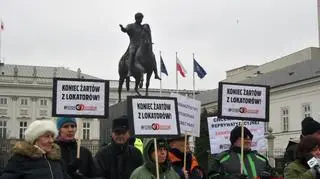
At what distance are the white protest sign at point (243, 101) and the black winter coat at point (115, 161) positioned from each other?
1.19m

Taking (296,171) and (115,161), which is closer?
(296,171)

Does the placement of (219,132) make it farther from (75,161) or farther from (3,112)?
(3,112)

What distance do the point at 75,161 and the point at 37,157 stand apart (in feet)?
3.57

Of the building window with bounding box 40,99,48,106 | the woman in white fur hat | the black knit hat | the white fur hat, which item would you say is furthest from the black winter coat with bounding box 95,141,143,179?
the building window with bounding box 40,99,48,106

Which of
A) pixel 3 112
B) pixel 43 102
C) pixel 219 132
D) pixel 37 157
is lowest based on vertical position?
pixel 37 157

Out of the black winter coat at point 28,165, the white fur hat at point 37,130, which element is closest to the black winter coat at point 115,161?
the white fur hat at point 37,130

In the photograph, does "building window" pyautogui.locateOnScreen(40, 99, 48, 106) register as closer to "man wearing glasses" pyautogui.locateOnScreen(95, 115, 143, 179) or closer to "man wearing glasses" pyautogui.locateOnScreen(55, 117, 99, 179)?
"man wearing glasses" pyautogui.locateOnScreen(95, 115, 143, 179)

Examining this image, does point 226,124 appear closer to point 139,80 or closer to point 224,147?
point 224,147

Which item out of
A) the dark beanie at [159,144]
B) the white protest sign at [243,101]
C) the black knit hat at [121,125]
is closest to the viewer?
the dark beanie at [159,144]

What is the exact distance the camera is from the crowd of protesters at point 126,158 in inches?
195

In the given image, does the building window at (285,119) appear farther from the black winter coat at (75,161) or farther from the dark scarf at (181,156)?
the black winter coat at (75,161)

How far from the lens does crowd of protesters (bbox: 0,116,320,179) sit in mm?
4953

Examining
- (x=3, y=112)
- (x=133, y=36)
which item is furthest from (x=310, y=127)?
(x=3, y=112)

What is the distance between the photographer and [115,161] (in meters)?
6.98
